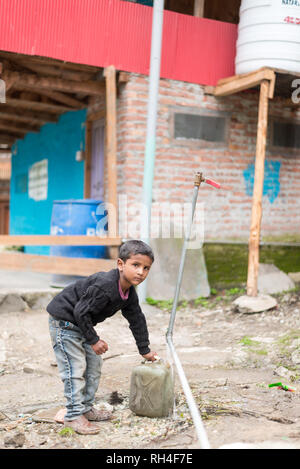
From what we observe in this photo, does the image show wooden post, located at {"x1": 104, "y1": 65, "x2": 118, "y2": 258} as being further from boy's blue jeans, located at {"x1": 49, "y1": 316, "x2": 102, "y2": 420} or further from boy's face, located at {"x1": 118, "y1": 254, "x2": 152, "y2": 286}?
boy's face, located at {"x1": 118, "y1": 254, "x2": 152, "y2": 286}

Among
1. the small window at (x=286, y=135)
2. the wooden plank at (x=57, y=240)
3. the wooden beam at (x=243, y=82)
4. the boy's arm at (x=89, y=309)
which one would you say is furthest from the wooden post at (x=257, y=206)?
the boy's arm at (x=89, y=309)

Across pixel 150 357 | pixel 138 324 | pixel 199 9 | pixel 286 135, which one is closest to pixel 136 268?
pixel 138 324

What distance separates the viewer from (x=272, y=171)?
8.23m

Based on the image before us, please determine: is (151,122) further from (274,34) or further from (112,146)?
(274,34)

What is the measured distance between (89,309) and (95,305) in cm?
4

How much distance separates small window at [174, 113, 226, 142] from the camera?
7.48m

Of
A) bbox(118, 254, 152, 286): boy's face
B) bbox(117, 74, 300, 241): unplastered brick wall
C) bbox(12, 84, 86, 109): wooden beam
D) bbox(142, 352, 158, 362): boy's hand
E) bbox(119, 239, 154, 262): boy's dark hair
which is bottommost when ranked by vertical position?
bbox(142, 352, 158, 362): boy's hand

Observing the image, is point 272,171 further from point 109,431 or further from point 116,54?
point 109,431

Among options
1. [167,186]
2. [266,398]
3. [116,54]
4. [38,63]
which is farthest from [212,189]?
[266,398]

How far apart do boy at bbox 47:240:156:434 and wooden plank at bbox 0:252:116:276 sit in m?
3.49

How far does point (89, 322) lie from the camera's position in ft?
9.78

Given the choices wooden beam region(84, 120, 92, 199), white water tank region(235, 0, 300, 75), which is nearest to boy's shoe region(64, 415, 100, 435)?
white water tank region(235, 0, 300, 75)

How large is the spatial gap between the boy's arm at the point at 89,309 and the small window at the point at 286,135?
19.6ft

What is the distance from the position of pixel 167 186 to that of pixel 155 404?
4475 millimetres
